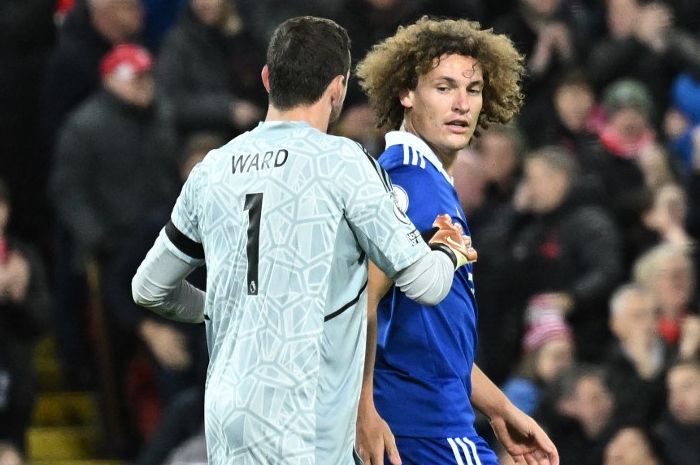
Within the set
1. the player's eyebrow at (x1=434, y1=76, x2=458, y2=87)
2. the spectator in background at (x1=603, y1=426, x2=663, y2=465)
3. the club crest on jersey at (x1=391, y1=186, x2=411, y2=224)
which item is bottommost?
the spectator in background at (x1=603, y1=426, x2=663, y2=465)

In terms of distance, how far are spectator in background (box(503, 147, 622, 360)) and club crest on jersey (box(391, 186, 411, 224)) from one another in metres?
3.47

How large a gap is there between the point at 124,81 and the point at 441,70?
386cm

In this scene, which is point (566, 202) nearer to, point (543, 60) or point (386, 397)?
point (543, 60)

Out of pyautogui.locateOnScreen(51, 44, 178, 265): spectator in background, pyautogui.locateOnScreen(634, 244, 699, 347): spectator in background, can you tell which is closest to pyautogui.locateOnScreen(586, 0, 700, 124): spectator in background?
pyautogui.locateOnScreen(634, 244, 699, 347): spectator in background

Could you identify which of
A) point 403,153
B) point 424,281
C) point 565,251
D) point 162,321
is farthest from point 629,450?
point 424,281

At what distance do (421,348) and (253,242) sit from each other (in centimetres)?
72

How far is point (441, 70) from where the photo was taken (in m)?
4.88

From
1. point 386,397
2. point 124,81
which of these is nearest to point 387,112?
point 386,397

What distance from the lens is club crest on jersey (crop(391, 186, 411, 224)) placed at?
4.17m

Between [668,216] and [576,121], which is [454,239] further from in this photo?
[576,121]

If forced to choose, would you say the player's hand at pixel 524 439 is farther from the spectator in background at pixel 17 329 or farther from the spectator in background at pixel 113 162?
the spectator in background at pixel 113 162

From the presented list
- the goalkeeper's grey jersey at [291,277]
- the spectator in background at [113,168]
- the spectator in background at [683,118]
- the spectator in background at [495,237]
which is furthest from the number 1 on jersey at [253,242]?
the spectator in background at [683,118]

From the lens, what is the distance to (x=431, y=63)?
16.1ft

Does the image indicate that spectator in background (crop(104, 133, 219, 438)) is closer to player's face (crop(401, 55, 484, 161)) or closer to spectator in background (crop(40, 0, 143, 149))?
spectator in background (crop(40, 0, 143, 149))
